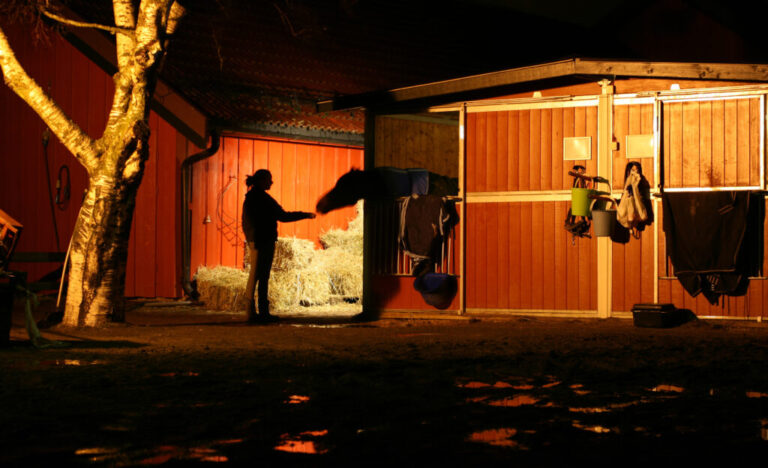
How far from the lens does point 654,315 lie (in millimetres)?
9320

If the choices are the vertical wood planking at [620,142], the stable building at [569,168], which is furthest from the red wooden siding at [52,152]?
the vertical wood planking at [620,142]

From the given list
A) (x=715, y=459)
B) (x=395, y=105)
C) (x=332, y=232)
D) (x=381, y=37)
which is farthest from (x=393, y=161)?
(x=715, y=459)

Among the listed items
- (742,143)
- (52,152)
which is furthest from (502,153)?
(52,152)

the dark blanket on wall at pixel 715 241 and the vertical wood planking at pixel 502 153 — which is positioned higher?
the vertical wood planking at pixel 502 153

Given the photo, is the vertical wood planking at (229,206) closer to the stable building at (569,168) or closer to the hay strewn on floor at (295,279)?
the hay strewn on floor at (295,279)

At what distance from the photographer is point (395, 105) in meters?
11.5

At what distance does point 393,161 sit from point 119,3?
4.51 m

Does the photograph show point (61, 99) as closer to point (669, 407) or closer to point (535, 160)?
point (535, 160)

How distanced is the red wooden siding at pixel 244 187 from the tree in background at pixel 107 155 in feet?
14.9

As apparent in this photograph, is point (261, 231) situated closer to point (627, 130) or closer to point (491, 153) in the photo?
point (491, 153)

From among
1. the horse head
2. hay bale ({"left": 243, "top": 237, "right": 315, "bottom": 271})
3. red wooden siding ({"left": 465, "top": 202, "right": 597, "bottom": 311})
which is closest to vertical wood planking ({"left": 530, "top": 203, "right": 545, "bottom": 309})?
red wooden siding ({"left": 465, "top": 202, "right": 597, "bottom": 311})

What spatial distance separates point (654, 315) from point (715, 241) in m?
1.10

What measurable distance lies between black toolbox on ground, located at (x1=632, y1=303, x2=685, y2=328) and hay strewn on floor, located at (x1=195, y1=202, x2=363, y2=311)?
17.0 ft

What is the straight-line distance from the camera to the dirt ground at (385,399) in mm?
3580
